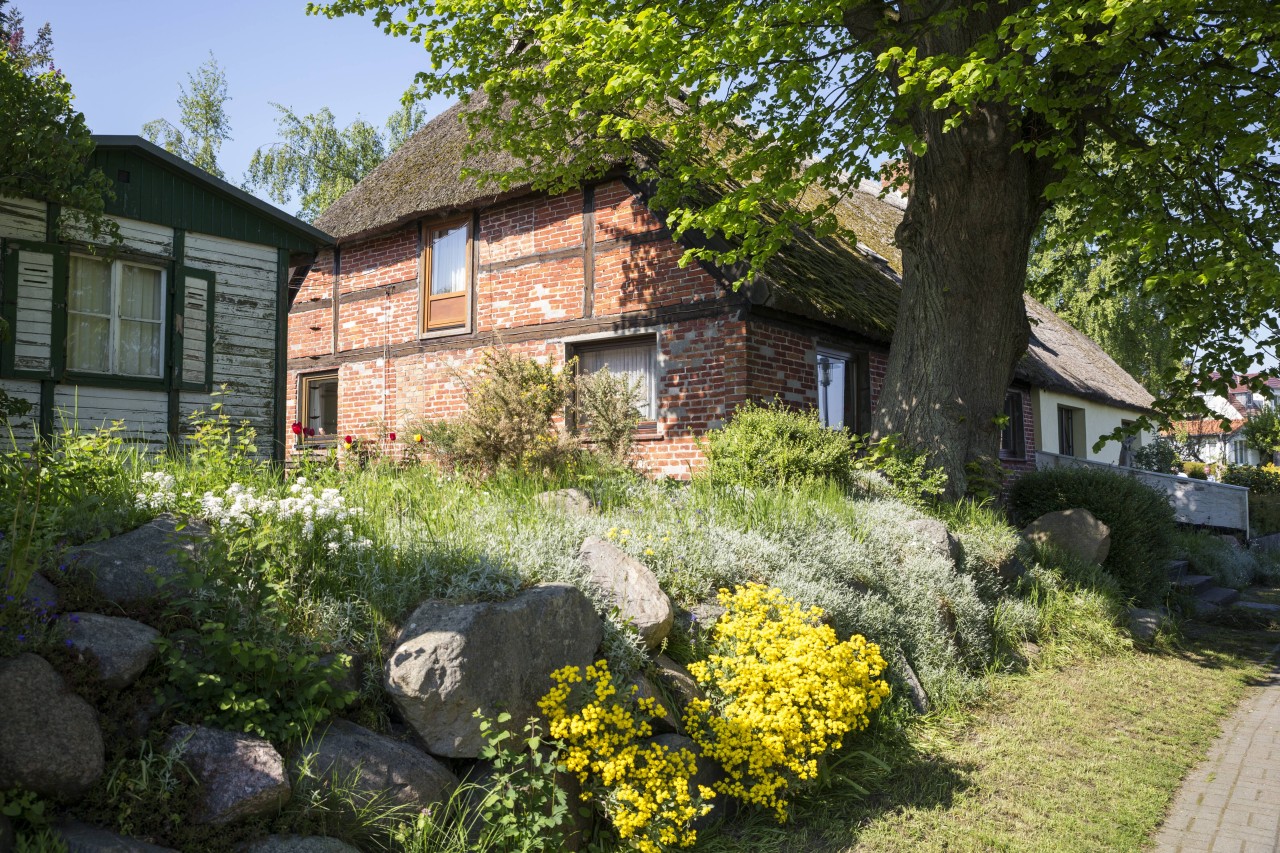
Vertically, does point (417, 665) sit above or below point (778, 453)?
below

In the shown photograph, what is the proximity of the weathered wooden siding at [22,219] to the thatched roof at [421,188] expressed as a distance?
5.03 meters

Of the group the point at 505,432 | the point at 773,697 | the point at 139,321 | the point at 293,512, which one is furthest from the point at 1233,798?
the point at 139,321

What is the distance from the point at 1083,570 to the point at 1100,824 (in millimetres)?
4558

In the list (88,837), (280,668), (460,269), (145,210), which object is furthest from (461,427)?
(88,837)

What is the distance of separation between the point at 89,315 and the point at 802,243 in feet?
27.6

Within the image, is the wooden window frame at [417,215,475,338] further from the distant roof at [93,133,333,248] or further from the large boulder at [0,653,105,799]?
the large boulder at [0,653,105,799]

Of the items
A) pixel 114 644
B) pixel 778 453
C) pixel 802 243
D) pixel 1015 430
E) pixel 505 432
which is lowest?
pixel 114 644

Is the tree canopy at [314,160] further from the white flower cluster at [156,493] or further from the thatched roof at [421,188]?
the white flower cluster at [156,493]

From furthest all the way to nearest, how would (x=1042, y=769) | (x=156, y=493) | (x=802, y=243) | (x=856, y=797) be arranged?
(x=802, y=243)
(x=1042, y=769)
(x=156, y=493)
(x=856, y=797)

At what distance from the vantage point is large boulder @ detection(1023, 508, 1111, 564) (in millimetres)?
8469

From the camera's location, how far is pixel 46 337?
790cm

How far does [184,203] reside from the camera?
8.72 meters

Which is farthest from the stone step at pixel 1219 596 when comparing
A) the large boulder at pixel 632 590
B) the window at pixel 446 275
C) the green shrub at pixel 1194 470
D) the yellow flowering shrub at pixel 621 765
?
the green shrub at pixel 1194 470

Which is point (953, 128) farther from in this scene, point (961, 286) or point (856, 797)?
point (856, 797)
